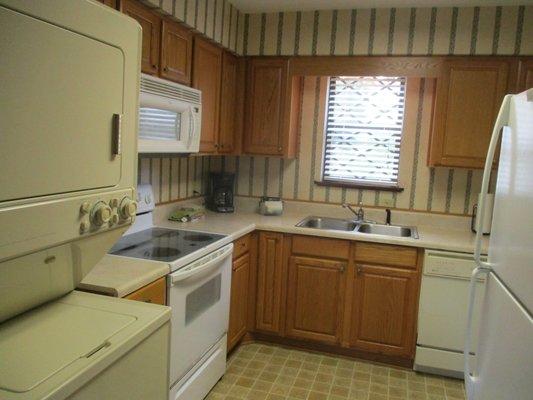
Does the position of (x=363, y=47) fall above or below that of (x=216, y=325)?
above

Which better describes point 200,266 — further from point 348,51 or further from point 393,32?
point 393,32

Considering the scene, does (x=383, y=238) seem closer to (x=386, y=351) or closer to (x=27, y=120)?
(x=386, y=351)

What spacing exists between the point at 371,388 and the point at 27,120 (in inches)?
→ 98.5

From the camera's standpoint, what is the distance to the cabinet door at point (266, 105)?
340 centimetres

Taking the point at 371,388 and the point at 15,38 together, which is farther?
the point at 371,388

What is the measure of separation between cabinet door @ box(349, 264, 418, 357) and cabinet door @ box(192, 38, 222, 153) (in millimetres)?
1334

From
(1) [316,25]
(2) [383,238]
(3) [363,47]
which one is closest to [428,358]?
(2) [383,238]

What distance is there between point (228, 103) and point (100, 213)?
2.29 m

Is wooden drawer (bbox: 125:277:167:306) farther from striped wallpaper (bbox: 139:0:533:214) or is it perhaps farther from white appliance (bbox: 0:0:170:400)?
striped wallpaper (bbox: 139:0:533:214)

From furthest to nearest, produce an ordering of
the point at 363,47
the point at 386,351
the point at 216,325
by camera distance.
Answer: the point at 363,47 < the point at 386,351 < the point at 216,325

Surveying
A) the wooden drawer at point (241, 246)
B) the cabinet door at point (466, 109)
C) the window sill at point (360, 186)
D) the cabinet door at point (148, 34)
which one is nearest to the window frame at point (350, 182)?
the window sill at point (360, 186)

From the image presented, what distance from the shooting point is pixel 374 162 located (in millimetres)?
3588

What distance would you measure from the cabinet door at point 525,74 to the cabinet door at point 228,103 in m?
1.96

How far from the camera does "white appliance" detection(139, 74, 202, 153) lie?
2180 mm
